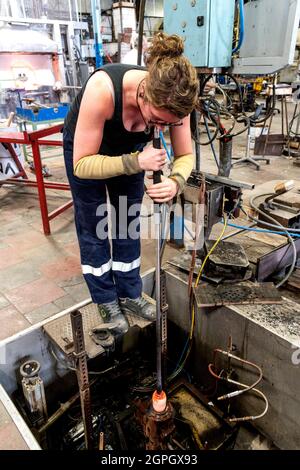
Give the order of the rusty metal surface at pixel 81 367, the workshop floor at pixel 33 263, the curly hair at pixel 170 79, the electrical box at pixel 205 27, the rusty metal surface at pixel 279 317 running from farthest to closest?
1. the electrical box at pixel 205 27
2. the workshop floor at pixel 33 263
3. the rusty metal surface at pixel 279 317
4. the rusty metal surface at pixel 81 367
5. the curly hair at pixel 170 79

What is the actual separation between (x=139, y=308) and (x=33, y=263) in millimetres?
1078

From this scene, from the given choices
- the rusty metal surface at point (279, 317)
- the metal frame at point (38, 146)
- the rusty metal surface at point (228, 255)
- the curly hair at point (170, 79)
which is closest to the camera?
the curly hair at point (170, 79)

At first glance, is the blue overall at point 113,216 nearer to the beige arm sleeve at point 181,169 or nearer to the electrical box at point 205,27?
the beige arm sleeve at point 181,169

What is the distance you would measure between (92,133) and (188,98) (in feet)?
1.11

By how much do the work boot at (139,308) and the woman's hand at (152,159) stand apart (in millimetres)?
820

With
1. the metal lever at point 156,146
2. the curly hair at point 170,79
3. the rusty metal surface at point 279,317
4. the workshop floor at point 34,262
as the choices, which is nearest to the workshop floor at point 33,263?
the workshop floor at point 34,262

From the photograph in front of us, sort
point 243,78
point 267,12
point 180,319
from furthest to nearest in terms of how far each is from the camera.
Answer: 1. point 243,78
2. point 267,12
3. point 180,319

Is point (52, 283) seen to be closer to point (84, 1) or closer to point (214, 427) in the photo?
point (214, 427)

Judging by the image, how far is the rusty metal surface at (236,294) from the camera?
1659mm

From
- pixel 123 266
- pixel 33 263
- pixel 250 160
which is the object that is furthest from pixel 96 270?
pixel 250 160

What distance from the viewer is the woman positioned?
1.00 metres

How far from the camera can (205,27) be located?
204 cm

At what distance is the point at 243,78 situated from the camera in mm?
2521
